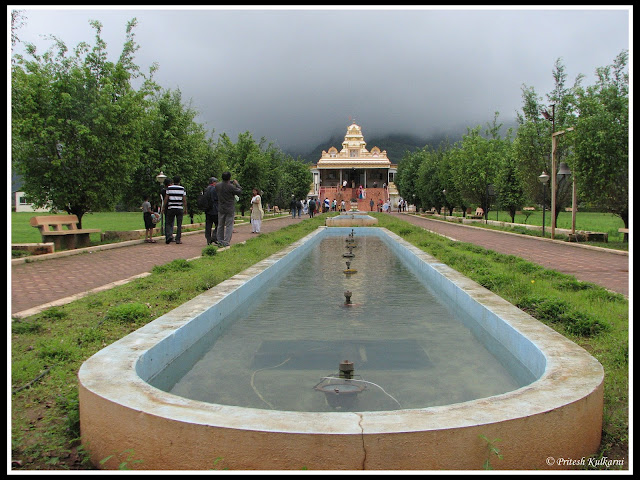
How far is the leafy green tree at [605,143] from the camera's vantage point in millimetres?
13820

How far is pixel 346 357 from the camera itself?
4.68 metres

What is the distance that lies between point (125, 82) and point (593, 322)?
1320cm

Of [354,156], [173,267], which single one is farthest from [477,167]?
[354,156]

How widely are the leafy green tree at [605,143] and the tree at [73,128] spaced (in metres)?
11.9

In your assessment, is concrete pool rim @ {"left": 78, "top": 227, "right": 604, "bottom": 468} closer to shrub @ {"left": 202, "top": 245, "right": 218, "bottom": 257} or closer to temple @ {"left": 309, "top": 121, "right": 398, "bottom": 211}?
shrub @ {"left": 202, "top": 245, "right": 218, "bottom": 257}

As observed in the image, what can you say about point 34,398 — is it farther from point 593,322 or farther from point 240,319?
point 593,322

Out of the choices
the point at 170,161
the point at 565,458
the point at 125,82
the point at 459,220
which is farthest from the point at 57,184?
the point at 459,220

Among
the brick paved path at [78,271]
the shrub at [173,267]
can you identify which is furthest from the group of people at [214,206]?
the shrub at [173,267]

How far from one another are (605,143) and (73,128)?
1340 centimetres

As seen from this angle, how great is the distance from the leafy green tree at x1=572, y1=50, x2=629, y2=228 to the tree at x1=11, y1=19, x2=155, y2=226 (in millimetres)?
11917

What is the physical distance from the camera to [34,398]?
131 inches

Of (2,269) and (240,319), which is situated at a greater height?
(2,269)

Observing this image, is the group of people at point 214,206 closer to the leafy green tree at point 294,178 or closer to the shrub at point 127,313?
the shrub at point 127,313

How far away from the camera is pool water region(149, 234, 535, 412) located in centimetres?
376
